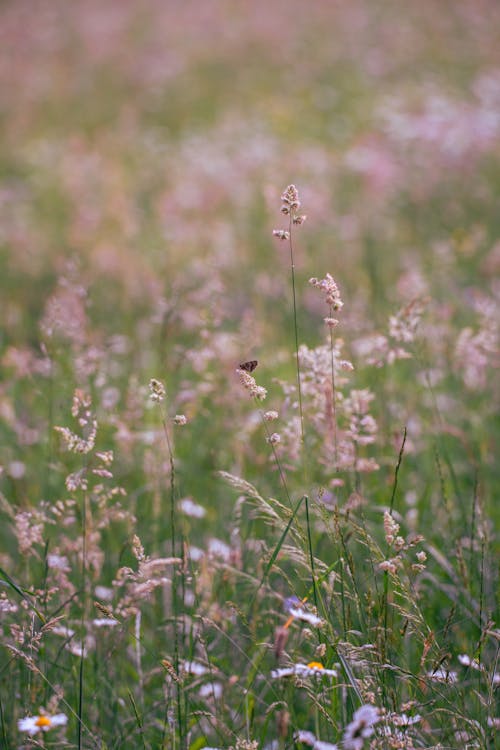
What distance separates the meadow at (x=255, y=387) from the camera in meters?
1.52

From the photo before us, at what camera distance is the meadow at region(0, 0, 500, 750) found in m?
1.52

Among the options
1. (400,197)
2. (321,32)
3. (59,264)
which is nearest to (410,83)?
(321,32)

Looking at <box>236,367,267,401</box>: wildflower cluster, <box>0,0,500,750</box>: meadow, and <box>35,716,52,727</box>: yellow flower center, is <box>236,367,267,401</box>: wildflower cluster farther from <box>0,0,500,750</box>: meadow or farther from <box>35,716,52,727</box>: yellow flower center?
<box>35,716,52,727</box>: yellow flower center

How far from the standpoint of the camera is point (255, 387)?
1.45 metres

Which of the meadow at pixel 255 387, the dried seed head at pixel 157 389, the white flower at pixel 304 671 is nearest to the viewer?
the white flower at pixel 304 671

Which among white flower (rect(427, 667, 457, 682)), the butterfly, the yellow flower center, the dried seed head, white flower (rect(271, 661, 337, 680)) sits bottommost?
the yellow flower center

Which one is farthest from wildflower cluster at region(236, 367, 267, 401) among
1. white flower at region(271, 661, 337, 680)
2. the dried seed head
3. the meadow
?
white flower at region(271, 661, 337, 680)

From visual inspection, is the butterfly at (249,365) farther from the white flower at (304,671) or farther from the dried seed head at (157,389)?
the white flower at (304,671)

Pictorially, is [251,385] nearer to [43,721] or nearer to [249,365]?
[249,365]

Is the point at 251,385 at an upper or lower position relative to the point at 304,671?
upper

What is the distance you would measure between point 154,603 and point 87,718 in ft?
1.82

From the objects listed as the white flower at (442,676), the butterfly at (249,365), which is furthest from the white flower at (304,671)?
the butterfly at (249,365)

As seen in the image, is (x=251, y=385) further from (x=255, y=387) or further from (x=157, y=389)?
(x=157, y=389)

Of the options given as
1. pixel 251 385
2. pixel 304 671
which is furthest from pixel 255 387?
pixel 304 671
